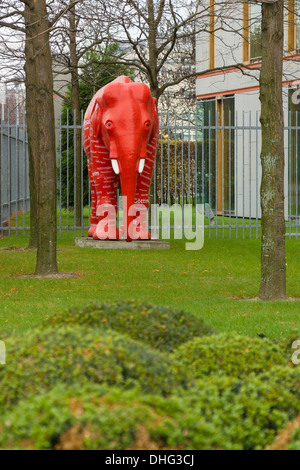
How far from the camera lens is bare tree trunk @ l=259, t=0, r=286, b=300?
7449mm

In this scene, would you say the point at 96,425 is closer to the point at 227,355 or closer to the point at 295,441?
the point at 295,441

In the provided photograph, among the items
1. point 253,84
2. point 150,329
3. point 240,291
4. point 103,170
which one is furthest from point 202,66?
point 150,329

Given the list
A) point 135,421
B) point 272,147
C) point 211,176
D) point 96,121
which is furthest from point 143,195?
point 135,421

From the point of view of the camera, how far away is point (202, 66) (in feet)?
83.2

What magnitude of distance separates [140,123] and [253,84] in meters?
11.1

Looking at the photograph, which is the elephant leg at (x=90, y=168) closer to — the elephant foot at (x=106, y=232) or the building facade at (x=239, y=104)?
the elephant foot at (x=106, y=232)

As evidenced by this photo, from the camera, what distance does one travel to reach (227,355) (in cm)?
369

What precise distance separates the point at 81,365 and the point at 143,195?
10.5 metres

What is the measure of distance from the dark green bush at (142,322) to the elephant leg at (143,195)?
30.0 ft

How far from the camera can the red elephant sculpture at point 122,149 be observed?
1228 centimetres

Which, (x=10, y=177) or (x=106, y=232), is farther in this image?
(x=10, y=177)

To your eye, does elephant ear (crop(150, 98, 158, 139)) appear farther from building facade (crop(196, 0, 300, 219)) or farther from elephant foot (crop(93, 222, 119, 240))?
building facade (crop(196, 0, 300, 219))

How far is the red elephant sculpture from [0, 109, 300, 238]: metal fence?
817mm

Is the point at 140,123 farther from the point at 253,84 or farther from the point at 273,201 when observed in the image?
the point at 253,84
